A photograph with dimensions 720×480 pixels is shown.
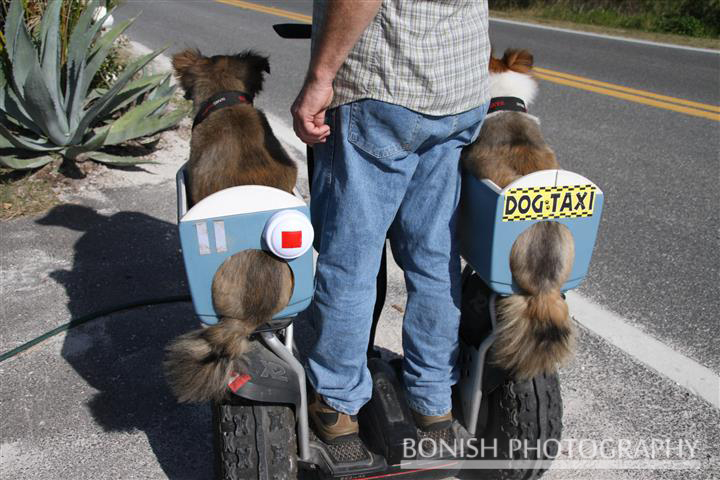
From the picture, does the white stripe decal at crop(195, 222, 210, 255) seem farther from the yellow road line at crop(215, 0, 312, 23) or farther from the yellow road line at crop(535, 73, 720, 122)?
the yellow road line at crop(215, 0, 312, 23)

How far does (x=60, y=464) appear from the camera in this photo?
262 centimetres

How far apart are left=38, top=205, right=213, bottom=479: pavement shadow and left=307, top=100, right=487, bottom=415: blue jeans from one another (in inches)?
31.1

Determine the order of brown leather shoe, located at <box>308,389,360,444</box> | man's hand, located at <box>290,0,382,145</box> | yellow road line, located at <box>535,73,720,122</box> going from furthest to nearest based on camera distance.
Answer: yellow road line, located at <box>535,73,720,122</box>, brown leather shoe, located at <box>308,389,360,444</box>, man's hand, located at <box>290,0,382,145</box>

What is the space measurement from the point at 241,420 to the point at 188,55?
158 cm

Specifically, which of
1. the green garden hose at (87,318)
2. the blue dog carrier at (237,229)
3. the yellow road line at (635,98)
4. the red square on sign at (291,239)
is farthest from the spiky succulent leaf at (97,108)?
the yellow road line at (635,98)

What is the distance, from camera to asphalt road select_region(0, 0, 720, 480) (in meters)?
2.74

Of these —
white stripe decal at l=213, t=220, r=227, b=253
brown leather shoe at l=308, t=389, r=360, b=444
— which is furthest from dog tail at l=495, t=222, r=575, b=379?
white stripe decal at l=213, t=220, r=227, b=253

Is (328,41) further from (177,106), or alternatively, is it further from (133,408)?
(177,106)

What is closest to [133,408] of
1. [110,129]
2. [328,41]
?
[328,41]

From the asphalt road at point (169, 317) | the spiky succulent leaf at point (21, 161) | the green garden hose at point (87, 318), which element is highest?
the spiky succulent leaf at point (21, 161)

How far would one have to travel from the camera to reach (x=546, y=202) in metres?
2.04

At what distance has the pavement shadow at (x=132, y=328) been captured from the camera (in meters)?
2.80

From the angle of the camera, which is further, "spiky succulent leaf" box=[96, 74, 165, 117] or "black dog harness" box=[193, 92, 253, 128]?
"spiky succulent leaf" box=[96, 74, 165, 117]

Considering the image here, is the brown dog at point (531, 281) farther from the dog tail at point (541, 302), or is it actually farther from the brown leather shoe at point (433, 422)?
the brown leather shoe at point (433, 422)
